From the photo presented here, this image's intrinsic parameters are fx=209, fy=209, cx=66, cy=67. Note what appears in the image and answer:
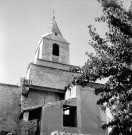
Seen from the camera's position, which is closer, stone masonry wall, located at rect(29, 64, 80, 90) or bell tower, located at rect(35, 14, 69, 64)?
stone masonry wall, located at rect(29, 64, 80, 90)

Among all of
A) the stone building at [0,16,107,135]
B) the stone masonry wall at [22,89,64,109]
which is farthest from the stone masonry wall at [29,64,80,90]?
the stone masonry wall at [22,89,64,109]

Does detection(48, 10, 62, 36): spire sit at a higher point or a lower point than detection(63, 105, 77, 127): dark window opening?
higher

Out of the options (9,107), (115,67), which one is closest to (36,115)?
(9,107)

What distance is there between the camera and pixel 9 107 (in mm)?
17859

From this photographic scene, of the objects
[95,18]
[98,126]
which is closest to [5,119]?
[98,126]

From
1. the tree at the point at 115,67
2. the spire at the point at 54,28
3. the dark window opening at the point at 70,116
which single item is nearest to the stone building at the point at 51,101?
the dark window opening at the point at 70,116

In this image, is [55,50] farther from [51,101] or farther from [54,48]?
[51,101]

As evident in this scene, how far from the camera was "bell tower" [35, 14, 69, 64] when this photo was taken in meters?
23.0

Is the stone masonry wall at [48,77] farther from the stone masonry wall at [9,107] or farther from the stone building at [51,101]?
the stone masonry wall at [9,107]

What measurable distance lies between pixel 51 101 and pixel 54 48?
7.86 m

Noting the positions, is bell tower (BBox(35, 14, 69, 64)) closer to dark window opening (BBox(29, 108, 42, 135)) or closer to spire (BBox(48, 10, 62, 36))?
spire (BBox(48, 10, 62, 36))

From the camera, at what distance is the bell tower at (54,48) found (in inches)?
906

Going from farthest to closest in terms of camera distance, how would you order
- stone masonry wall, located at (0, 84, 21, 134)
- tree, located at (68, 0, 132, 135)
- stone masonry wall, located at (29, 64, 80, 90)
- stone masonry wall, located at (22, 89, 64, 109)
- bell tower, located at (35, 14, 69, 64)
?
bell tower, located at (35, 14, 69, 64) < stone masonry wall, located at (29, 64, 80, 90) < stone masonry wall, located at (22, 89, 64, 109) < stone masonry wall, located at (0, 84, 21, 134) < tree, located at (68, 0, 132, 135)

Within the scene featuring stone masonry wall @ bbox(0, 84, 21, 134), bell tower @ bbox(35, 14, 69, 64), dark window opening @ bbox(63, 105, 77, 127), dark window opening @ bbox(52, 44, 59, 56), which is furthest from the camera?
dark window opening @ bbox(52, 44, 59, 56)
